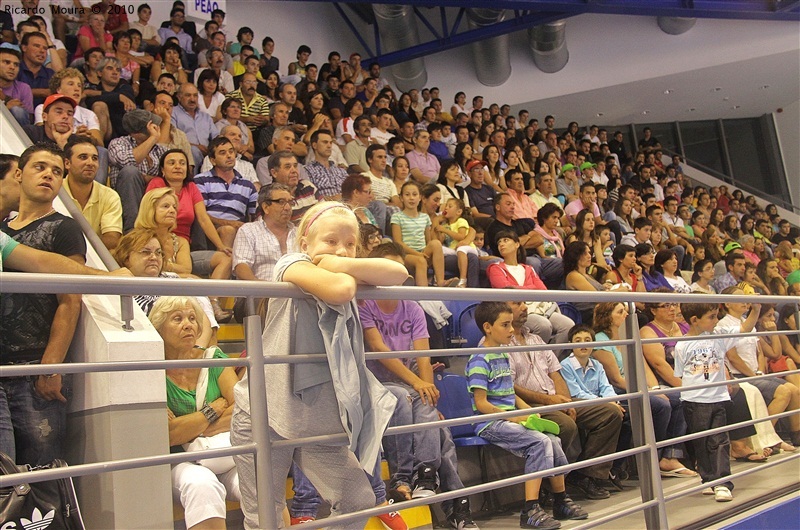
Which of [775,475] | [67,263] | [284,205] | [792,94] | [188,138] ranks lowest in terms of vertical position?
[775,475]

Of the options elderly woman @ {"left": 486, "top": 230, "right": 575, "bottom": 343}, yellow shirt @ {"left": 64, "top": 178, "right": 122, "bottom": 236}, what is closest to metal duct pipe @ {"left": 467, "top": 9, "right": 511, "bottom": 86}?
elderly woman @ {"left": 486, "top": 230, "right": 575, "bottom": 343}

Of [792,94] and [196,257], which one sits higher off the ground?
[792,94]

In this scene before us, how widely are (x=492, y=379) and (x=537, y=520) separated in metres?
0.59

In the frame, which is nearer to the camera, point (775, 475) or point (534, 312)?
point (775, 475)

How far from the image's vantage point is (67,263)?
2480mm

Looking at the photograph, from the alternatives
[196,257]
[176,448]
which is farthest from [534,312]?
[176,448]

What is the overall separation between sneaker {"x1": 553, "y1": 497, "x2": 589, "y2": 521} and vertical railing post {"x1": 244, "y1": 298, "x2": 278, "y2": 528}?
157cm

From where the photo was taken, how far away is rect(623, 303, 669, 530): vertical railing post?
2395mm

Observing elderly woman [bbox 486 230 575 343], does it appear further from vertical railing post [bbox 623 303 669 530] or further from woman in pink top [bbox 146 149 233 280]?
woman in pink top [bbox 146 149 233 280]

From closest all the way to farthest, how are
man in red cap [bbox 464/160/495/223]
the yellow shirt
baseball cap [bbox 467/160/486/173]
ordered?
the yellow shirt → man in red cap [bbox 464/160/495/223] → baseball cap [bbox 467/160/486/173]

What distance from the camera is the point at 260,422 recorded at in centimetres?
158

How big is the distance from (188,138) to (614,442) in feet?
12.8

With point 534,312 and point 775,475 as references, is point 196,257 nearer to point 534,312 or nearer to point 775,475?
point 534,312

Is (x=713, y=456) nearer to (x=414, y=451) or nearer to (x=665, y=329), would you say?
(x=665, y=329)
